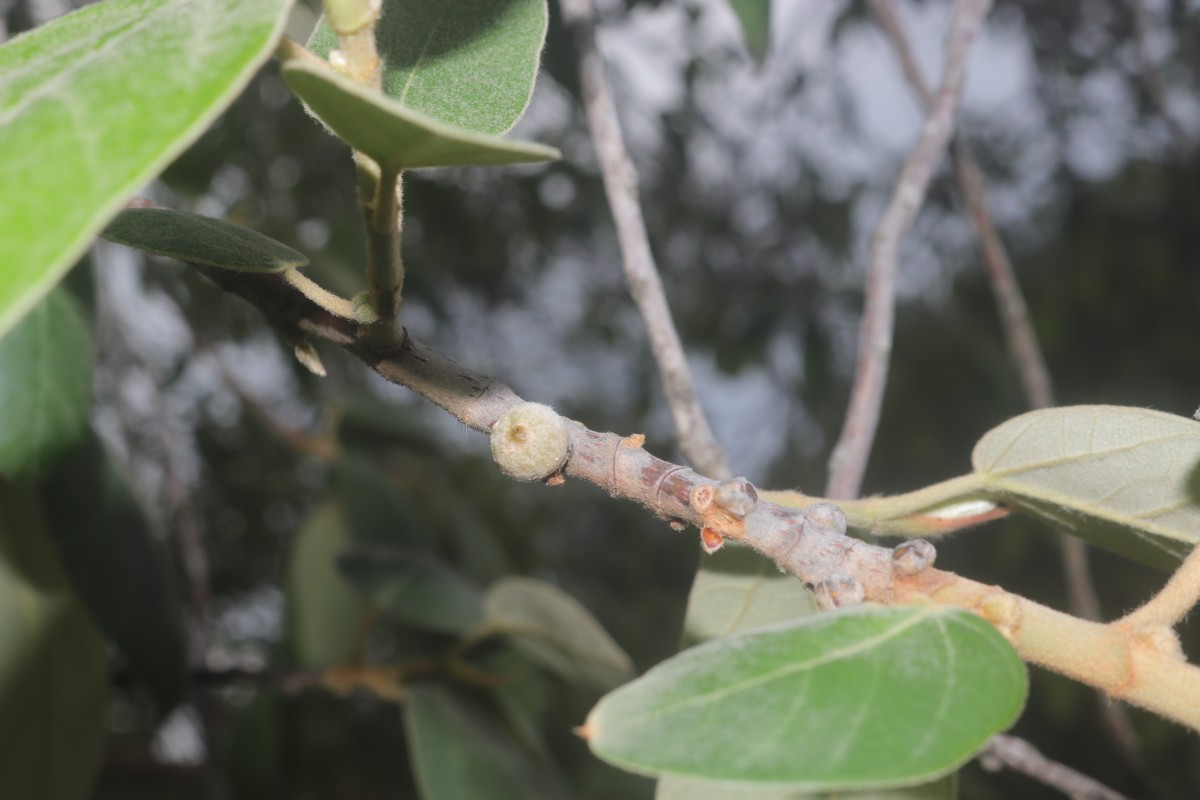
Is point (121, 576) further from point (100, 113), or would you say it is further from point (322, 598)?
point (100, 113)

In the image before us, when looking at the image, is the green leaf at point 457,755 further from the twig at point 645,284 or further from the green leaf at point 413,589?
the twig at point 645,284

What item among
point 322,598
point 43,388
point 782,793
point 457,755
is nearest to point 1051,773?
point 782,793

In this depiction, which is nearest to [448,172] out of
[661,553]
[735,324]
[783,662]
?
[735,324]

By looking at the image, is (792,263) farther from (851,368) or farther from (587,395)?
(587,395)

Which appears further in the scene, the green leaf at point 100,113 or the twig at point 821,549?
the twig at point 821,549

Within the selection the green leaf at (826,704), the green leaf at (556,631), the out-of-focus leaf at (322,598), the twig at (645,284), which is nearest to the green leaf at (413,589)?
the green leaf at (556,631)
